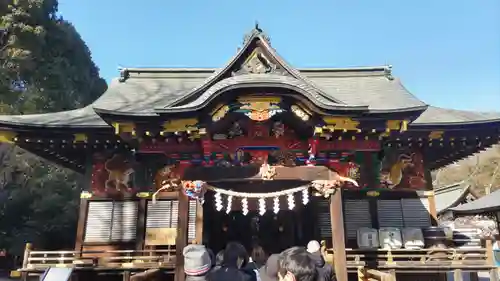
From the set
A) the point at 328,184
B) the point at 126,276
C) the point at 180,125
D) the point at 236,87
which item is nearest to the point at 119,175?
the point at 126,276

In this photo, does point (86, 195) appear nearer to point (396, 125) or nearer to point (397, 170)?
point (396, 125)

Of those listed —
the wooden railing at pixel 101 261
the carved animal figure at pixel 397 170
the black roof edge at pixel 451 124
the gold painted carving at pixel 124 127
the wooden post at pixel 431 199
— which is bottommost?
the wooden railing at pixel 101 261

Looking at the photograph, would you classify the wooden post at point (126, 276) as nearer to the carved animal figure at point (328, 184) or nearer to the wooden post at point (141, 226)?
the wooden post at point (141, 226)

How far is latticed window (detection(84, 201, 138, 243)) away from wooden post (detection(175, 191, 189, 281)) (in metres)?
2.65

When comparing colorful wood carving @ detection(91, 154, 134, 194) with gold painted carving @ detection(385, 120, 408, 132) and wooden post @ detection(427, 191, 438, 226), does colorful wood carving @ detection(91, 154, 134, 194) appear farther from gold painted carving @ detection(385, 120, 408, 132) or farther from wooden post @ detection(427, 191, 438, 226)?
wooden post @ detection(427, 191, 438, 226)

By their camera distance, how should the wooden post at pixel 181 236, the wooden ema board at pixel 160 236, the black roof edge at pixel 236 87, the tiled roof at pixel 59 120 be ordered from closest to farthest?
the wooden post at pixel 181 236
the black roof edge at pixel 236 87
the tiled roof at pixel 59 120
the wooden ema board at pixel 160 236

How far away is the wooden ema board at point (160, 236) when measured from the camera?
8594mm

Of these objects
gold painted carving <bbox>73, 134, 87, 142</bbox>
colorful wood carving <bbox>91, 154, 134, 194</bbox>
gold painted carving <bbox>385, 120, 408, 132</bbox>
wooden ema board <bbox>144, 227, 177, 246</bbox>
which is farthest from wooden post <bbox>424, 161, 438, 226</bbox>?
gold painted carving <bbox>73, 134, 87, 142</bbox>

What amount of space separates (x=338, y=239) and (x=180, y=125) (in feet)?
12.6

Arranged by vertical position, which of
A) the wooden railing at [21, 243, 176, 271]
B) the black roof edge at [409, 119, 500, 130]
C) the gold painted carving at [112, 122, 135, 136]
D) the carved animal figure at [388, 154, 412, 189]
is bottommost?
the wooden railing at [21, 243, 176, 271]

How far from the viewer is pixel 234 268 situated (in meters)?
2.85

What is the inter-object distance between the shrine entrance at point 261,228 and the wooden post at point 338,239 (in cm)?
230

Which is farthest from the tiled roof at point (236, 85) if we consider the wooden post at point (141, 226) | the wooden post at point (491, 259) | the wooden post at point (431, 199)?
the wooden post at point (491, 259)

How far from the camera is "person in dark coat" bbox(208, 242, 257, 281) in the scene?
109 inches
